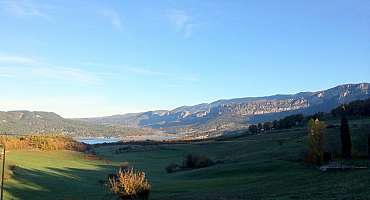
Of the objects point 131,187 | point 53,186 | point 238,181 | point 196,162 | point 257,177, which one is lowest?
point 53,186

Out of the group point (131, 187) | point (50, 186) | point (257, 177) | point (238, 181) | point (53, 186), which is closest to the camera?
point (131, 187)

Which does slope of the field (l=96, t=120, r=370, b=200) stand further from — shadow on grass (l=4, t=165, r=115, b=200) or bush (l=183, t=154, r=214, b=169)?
bush (l=183, t=154, r=214, b=169)

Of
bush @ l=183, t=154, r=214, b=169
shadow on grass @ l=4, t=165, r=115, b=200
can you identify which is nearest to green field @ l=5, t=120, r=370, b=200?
shadow on grass @ l=4, t=165, r=115, b=200

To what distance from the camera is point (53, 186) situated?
7506 centimetres

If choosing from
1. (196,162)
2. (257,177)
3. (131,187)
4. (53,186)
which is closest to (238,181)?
(257,177)

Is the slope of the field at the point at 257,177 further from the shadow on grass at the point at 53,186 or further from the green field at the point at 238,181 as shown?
the shadow on grass at the point at 53,186

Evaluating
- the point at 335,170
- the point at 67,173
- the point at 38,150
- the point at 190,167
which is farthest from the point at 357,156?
the point at 38,150

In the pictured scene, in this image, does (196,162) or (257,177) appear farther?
(196,162)

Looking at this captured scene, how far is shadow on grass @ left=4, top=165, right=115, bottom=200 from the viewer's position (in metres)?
62.7

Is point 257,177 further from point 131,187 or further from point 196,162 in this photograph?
point 196,162

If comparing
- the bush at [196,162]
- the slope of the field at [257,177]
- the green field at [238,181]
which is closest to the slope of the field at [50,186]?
the green field at [238,181]

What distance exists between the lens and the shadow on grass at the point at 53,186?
206ft

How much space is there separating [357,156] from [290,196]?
160 ft

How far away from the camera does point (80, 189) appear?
7006cm
